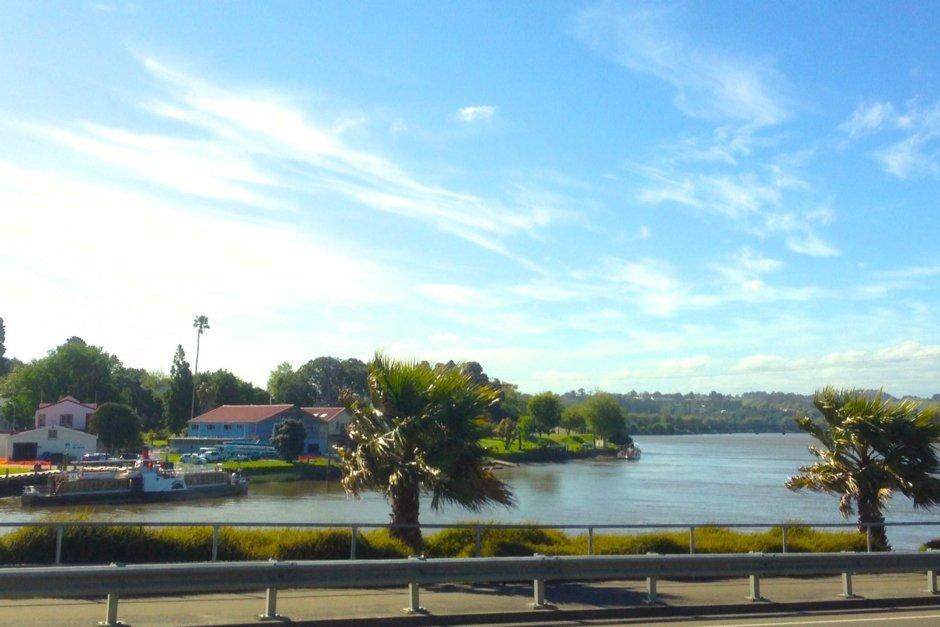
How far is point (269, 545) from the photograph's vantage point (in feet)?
50.8

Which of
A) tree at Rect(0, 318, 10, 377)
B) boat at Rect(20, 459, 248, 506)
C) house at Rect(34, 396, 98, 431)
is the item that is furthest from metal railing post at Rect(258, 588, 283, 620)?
tree at Rect(0, 318, 10, 377)

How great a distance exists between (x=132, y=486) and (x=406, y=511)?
54.4 m

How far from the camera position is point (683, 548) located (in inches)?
727

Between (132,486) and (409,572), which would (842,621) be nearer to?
(409,572)

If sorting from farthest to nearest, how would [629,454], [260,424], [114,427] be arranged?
[629,454], [260,424], [114,427]

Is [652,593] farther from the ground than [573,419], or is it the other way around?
[573,419]

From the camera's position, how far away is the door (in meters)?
92.3

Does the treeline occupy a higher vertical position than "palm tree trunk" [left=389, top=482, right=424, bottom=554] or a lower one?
higher

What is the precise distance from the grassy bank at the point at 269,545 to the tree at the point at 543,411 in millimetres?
134867

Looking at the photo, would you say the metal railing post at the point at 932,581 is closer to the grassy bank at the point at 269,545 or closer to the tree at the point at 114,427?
the grassy bank at the point at 269,545

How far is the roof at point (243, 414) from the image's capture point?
10544 cm

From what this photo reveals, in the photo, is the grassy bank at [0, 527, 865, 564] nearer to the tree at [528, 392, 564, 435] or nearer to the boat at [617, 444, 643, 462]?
the boat at [617, 444, 643, 462]

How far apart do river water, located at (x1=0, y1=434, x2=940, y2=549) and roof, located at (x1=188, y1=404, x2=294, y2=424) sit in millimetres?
26187

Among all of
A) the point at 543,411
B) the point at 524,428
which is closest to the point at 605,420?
the point at 543,411
